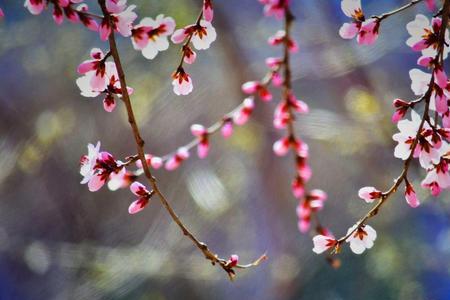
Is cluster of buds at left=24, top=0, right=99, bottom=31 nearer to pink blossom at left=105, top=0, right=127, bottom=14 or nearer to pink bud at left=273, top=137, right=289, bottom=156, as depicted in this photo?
pink blossom at left=105, top=0, right=127, bottom=14

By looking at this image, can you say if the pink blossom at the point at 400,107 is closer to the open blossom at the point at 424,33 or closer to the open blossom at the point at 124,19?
the open blossom at the point at 424,33

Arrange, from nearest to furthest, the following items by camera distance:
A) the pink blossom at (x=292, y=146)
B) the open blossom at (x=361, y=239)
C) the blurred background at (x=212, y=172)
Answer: the pink blossom at (x=292, y=146)
the open blossom at (x=361, y=239)
the blurred background at (x=212, y=172)

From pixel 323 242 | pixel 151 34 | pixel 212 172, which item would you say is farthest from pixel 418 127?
pixel 212 172

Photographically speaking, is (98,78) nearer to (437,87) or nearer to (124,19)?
(124,19)

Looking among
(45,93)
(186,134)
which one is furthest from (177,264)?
(45,93)

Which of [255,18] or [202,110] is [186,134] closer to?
[202,110]

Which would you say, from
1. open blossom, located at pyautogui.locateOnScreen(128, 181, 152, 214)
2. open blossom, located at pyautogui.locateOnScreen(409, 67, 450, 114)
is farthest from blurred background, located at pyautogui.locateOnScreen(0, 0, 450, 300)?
open blossom, located at pyautogui.locateOnScreen(128, 181, 152, 214)

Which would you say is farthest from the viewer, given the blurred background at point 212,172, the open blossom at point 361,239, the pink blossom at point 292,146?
the blurred background at point 212,172

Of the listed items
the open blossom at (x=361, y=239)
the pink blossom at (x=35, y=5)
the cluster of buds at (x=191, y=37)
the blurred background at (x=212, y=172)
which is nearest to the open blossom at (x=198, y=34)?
the cluster of buds at (x=191, y=37)
